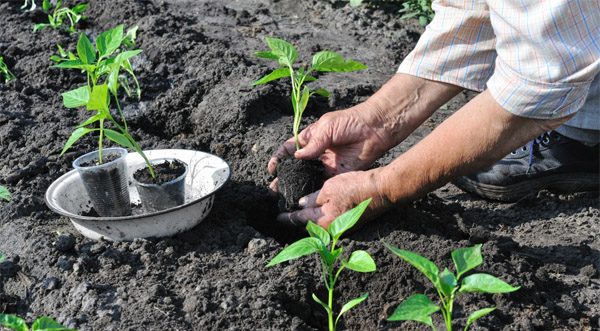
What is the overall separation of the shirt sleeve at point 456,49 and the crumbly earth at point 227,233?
472 mm

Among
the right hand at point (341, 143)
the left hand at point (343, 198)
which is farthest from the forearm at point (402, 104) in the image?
the left hand at point (343, 198)

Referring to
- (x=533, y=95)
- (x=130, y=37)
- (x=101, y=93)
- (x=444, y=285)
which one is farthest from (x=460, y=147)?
(x=130, y=37)

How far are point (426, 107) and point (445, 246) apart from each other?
0.70 meters

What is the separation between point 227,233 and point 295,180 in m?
0.30

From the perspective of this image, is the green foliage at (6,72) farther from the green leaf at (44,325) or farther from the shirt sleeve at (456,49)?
the green leaf at (44,325)

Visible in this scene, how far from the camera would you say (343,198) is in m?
2.47

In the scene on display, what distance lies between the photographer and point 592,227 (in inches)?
116

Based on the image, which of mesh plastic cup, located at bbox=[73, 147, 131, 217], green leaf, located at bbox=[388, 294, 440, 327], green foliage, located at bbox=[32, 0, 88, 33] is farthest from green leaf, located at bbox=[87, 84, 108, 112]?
green foliage, located at bbox=[32, 0, 88, 33]

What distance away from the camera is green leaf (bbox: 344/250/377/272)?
6.26ft

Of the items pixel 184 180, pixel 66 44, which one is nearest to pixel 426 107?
pixel 184 180

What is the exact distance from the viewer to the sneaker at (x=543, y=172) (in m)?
3.20

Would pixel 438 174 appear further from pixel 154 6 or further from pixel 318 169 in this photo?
pixel 154 6

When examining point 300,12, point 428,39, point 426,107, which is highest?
point 428,39

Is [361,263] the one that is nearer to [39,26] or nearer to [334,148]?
[334,148]
